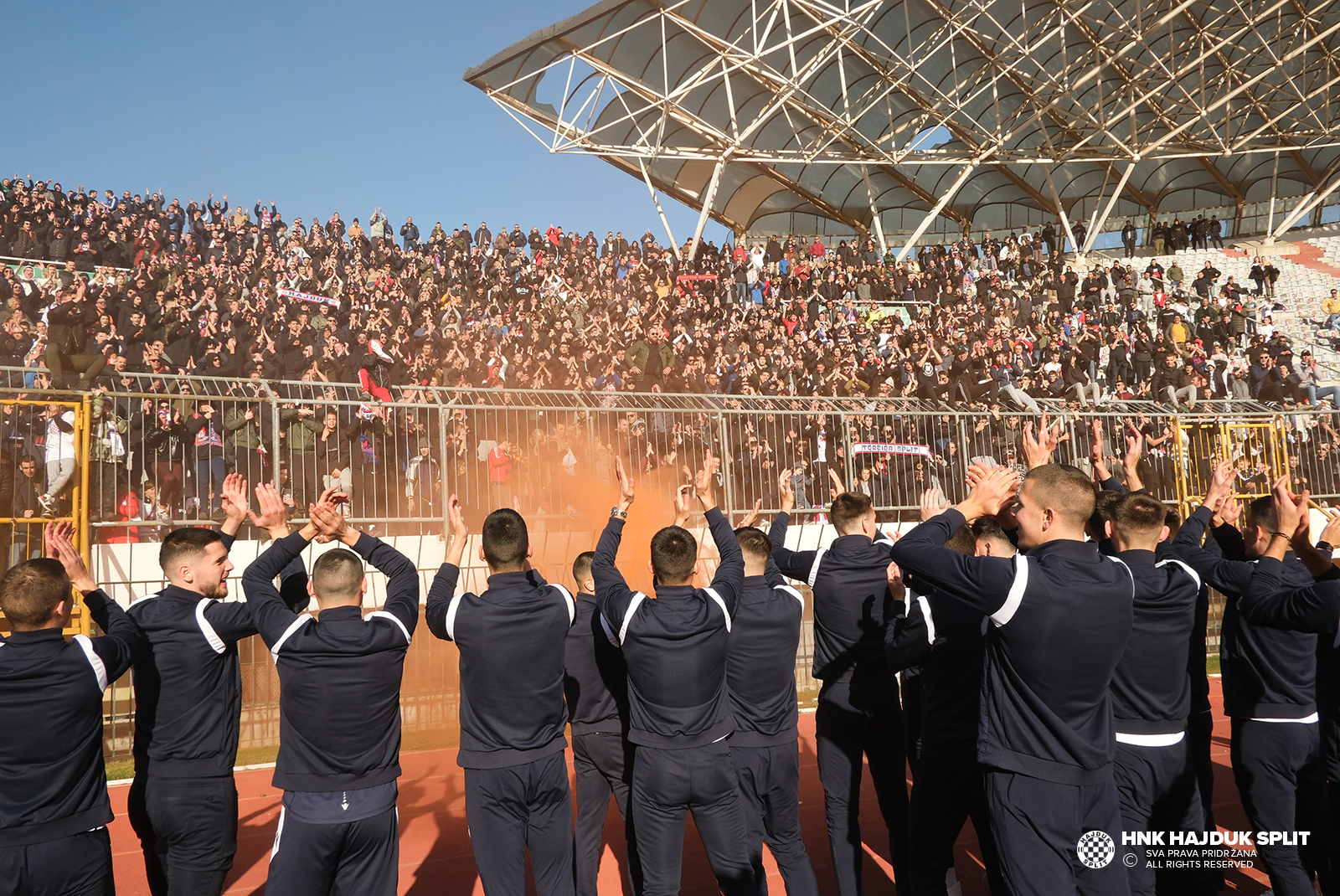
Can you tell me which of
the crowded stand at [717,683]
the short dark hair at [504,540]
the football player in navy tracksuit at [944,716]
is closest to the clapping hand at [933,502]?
the football player in navy tracksuit at [944,716]

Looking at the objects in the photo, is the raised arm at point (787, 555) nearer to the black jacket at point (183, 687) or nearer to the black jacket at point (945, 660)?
the black jacket at point (945, 660)

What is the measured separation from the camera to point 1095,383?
58.7 feet

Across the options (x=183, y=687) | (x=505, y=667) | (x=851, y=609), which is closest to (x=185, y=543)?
(x=183, y=687)

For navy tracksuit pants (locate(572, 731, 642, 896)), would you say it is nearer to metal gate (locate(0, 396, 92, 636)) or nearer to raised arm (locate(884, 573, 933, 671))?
raised arm (locate(884, 573, 933, 671))

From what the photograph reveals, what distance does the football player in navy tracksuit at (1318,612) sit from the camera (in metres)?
3.84

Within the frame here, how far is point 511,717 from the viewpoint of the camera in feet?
13.5

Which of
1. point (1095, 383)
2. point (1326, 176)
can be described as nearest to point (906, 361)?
point (1095, 383)

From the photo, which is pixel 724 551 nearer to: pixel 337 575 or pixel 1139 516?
pixel 337 575

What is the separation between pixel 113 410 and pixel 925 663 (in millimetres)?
8182

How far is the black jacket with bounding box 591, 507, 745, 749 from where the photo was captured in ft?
13.7

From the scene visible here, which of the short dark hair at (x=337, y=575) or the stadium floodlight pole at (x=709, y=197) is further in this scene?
the stadium floodlight pole at (x=709, y=197)

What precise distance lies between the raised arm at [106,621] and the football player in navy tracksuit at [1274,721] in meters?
4.81

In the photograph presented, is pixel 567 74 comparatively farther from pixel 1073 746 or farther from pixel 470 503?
pixel 1073 746

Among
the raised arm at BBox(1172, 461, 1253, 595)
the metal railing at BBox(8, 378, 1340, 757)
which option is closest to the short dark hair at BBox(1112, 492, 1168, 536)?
the raised arm at BBox(1172, 461, 1253, 595)
